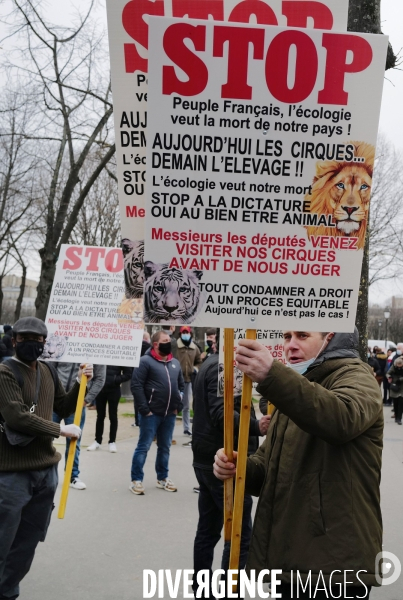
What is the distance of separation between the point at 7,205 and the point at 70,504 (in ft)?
79.9

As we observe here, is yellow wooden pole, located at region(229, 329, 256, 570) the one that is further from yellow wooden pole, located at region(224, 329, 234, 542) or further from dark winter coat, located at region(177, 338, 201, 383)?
dark winter coat, located at region(177, 338, 201, 383)

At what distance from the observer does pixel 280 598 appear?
2.97 metres

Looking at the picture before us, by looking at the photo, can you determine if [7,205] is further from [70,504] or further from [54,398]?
[54,398]

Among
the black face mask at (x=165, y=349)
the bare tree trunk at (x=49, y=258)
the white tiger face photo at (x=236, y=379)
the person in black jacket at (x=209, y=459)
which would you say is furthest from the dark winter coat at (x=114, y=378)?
the white tiger face photo at (x=236, y=379)

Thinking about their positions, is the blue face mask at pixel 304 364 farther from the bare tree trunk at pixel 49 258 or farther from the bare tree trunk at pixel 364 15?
the bare tree trunk at pixel 49 258

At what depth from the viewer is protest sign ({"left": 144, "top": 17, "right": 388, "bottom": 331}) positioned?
276 centimetres

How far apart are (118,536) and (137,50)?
5.17 meters

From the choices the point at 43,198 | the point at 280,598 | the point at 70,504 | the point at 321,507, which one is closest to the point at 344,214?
the point at 321,507

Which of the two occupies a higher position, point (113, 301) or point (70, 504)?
point (113, 301)

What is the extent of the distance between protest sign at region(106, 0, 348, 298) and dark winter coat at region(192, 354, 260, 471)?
239 centimetres

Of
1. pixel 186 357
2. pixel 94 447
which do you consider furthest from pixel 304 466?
pixel 186 357

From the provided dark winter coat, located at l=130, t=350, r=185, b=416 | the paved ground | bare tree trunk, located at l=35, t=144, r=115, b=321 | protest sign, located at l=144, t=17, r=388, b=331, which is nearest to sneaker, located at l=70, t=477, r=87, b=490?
the paved ground

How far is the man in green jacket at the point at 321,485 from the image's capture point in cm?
265

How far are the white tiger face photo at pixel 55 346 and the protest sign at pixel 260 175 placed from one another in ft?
13.5
